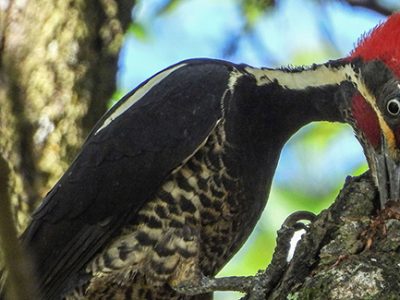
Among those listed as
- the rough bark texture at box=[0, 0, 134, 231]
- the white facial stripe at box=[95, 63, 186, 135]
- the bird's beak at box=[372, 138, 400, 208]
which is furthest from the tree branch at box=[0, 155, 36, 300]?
the rough bark texture at box=[0, 0, 134, 231]

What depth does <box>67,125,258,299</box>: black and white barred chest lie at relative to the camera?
11.0ft

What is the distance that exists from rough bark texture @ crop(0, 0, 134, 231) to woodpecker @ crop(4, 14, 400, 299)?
0.94ft

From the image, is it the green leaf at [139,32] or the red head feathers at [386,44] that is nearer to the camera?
Answer: the red head feathers at [386,44]

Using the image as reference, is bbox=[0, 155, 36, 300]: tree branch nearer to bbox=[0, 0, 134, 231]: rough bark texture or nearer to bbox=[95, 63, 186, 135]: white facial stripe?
bbox=[95, 63, 186, 135]: white facial stripe

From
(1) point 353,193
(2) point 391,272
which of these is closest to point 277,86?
(1) point 353,193

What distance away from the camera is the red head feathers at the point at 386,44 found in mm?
3324

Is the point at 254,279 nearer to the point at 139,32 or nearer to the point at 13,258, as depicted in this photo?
the point at 13,258

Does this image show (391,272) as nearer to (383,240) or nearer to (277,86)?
(383,240)

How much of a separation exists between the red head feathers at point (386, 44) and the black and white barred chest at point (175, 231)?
0.64m

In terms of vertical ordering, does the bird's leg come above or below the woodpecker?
below

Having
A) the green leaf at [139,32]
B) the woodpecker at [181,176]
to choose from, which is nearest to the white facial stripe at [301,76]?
the woodpecker at [181,176]

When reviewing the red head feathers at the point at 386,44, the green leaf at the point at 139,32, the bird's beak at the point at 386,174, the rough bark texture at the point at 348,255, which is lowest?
the rough bark texture at the point at 348,255

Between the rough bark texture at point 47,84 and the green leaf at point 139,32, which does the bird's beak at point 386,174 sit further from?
the green leaf at point 139,32

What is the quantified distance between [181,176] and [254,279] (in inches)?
19.9
